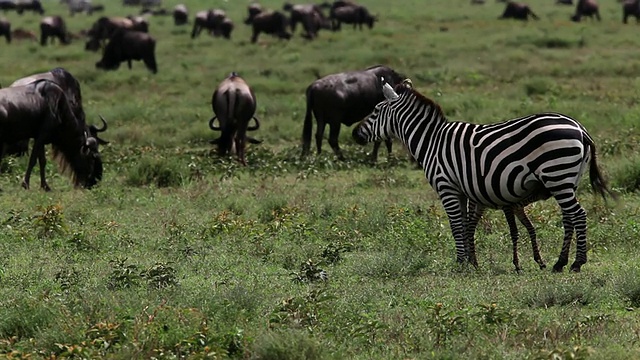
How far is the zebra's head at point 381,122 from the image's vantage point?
9867 mm

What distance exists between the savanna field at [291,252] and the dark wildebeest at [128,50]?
588 cm

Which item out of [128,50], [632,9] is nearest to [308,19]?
[128,50]

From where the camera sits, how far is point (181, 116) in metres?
19.6

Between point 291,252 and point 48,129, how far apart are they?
5689 mm

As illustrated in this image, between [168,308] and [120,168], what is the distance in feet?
28.7

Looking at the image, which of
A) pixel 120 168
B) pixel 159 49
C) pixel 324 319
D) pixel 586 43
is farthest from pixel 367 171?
pixel 159 49

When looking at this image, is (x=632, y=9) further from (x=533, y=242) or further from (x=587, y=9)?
(x=533, y=242)

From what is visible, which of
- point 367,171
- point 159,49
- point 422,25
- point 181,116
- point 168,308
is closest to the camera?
Result: point 168,308

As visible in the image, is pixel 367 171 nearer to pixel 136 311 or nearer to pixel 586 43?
pixel 136 311

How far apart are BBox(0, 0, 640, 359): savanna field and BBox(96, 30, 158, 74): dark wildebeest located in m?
5.88

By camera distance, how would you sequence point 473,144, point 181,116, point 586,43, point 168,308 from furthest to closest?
point 586,43
point 181,116
point 473,144
point 168,308

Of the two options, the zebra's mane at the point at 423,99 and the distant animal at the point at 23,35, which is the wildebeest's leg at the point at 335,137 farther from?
the distant animal at the point at 23,35

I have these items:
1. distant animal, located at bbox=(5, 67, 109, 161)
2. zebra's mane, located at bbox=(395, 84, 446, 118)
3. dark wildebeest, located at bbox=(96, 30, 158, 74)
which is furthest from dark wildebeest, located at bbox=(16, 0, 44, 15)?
zebra's mane, located at bbox=(395, 84, 446, 118)

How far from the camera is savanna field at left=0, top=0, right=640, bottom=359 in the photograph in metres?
6.27
